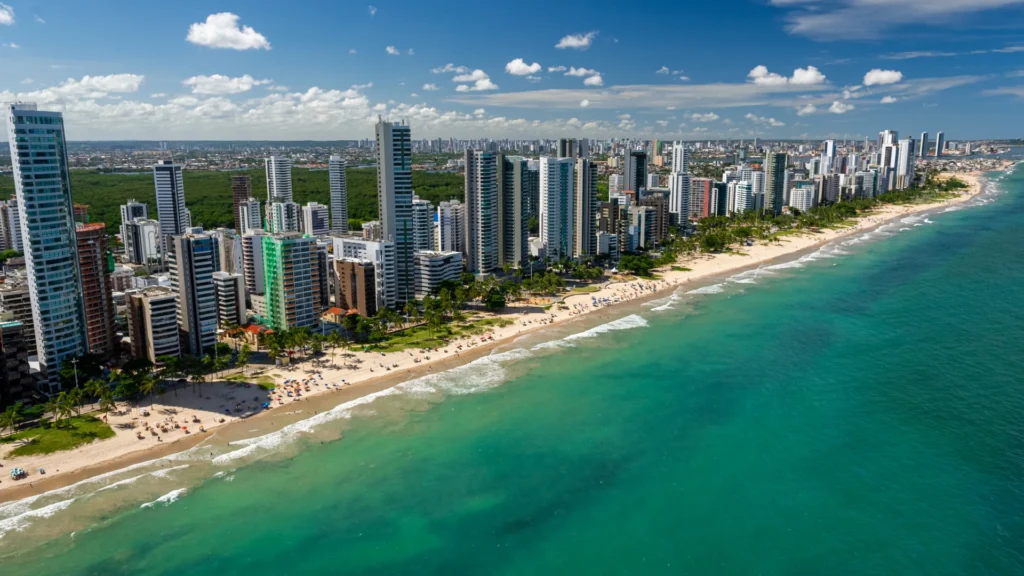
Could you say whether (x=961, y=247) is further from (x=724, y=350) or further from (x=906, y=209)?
(x=724, y=350)

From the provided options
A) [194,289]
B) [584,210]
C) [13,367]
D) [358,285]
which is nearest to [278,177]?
[584,210]

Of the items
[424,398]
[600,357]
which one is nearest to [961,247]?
[600,357]

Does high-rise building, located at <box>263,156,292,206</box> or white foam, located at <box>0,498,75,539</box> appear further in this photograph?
high-rise building, located at <box>263,156,292,206</box>

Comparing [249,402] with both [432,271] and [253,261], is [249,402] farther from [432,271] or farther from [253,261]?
[432,271]

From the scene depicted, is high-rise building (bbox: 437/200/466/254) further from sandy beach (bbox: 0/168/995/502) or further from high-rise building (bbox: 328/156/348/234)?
high-rise building (bbox: 328/156/348/234)

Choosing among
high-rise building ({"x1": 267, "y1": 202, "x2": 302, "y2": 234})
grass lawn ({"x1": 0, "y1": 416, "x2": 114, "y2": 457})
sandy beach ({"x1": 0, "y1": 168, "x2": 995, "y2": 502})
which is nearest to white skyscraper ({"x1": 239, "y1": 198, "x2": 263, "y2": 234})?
high-rise building ({"x1": 267, "y1": 202, "x2": 302, "y2": 234})

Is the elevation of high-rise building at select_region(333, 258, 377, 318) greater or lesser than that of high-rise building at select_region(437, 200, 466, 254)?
lesser

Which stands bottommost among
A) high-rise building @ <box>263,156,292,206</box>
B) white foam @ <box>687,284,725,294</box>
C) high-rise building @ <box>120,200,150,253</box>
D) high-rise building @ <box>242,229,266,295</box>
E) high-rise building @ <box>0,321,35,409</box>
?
white foam @ <box>687,284,725,294</box>
